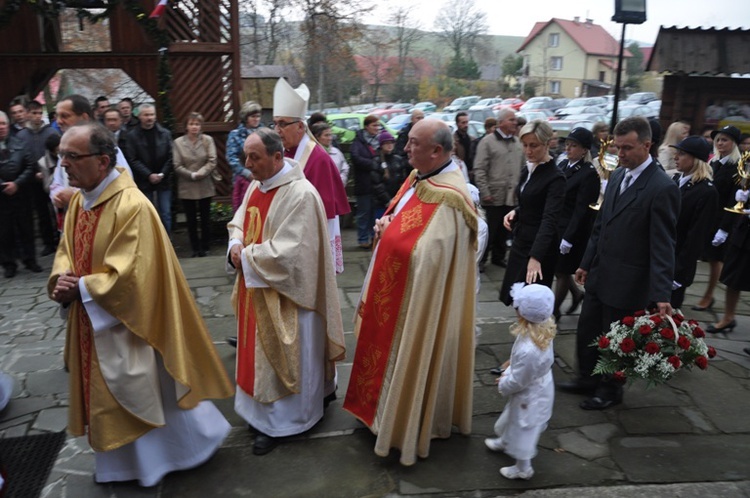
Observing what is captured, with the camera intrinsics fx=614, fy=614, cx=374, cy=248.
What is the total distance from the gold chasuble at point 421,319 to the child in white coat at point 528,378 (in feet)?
1.14

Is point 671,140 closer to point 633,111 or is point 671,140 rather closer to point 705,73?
point 705,73

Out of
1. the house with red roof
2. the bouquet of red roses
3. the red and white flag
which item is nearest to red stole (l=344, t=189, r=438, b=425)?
the bouquet of red roses

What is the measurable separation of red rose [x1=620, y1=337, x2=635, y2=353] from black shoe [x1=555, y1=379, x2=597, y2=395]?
80 centimetres

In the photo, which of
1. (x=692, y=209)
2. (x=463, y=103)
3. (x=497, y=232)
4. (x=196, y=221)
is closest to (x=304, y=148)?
(x=692, y=209)

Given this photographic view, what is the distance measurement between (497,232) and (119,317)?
5794 millimetres

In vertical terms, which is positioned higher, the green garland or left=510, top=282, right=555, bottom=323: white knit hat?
the green garland

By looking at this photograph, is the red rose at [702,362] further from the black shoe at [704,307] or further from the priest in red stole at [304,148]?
the black shoe at [704,307]

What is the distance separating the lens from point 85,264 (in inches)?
130

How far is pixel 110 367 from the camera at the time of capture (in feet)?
10.6

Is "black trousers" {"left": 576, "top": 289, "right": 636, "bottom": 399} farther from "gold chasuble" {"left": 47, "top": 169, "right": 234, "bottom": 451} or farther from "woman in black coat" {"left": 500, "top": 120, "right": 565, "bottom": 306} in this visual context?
"gold chasuble" {"left": 47, "top": 169, "right": 234, "bottom": 451}

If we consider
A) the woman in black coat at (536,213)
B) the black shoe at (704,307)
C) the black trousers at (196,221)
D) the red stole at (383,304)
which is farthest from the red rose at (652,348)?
the black trousers at (196,221)

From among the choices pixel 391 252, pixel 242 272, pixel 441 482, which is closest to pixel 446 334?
pixel 391 252

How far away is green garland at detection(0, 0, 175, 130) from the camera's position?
8.79 metres

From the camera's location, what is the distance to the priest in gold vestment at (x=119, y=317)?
10.4ft
